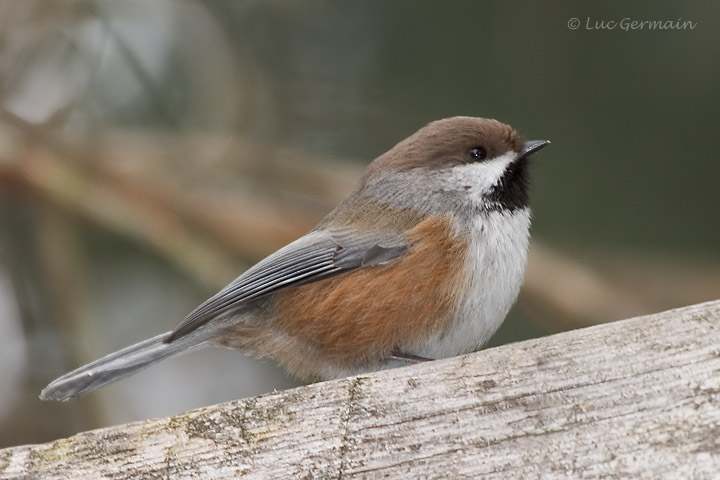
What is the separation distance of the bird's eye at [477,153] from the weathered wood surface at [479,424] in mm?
1423

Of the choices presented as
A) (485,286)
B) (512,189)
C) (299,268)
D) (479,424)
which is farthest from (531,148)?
(479,424)

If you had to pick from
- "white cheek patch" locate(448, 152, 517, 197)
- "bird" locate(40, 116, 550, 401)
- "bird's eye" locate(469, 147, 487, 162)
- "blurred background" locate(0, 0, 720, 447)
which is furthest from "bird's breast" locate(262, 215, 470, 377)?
"blurred background" locate(0, 0, 720, 447)

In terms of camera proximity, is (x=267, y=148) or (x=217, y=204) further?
(x=267, y=148)

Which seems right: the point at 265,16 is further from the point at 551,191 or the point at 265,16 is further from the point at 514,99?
the point at 551,191

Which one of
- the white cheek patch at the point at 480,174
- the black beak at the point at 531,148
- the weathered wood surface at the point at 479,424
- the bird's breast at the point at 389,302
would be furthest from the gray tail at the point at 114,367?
the black beak at the point at 531,148

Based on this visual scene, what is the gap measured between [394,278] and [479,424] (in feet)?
3.41

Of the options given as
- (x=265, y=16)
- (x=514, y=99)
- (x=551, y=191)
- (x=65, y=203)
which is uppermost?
(x=265, y=16)

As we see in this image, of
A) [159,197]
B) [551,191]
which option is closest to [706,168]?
[551,191]

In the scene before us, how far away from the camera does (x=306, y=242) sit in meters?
3.29

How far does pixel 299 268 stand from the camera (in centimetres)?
313

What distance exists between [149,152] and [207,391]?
1.45m

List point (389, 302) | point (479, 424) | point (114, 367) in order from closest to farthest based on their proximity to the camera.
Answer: point (479, 424), point (389, 302), point (114, 367)

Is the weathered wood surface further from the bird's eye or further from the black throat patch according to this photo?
the bird's eye

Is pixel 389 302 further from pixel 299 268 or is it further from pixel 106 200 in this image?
pixel 106 200
